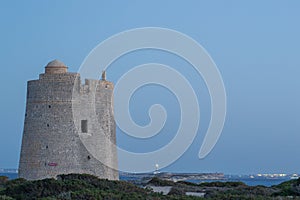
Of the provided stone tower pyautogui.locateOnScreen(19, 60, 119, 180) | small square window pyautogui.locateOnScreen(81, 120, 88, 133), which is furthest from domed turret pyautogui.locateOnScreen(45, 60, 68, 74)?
small square window pyautogui.locateOnScreen(81, 120, 88, 133)

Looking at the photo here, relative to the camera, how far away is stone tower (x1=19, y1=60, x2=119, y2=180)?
2431 centimetres

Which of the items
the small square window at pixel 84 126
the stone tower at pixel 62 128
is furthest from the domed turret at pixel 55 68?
the small square window at pixel 84 126

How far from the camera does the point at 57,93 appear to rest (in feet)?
80.7

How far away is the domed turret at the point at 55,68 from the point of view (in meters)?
25.1

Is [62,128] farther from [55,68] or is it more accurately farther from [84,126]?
[55,68]

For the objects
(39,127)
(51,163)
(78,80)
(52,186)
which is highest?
(78,80)

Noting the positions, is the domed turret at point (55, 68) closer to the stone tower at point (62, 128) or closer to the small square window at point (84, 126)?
the stone tower at point (62, 128)

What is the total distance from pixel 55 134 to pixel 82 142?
122 cm

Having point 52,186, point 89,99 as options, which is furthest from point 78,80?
point 52,186

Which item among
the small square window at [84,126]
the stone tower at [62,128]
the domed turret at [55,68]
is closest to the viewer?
the stone tower at [62,128]

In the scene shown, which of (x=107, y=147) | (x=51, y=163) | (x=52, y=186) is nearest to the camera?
(x=52, y=186)

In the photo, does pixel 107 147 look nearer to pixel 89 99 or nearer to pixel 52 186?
pixel 89 99

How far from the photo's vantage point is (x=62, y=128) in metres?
24.3

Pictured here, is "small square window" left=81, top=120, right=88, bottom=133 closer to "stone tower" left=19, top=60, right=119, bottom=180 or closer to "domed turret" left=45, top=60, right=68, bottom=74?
"stone tower" left=19, top=60, right=119, bottom=180
